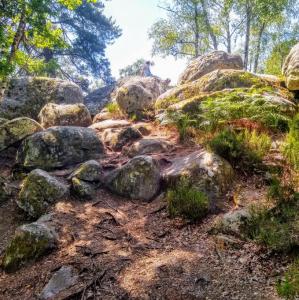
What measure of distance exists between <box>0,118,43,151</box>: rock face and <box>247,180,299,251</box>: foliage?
6818 mm

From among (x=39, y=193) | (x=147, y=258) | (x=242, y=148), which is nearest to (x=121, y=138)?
(x=39, y=193)

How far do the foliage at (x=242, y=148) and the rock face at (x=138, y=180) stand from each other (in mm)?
1417

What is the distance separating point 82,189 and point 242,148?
11.7 feet

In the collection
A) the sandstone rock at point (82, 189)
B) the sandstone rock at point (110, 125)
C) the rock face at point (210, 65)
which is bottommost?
the sandstone rock at point (82, 189)

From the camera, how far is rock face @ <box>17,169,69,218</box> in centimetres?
594

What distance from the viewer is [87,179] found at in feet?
21.9

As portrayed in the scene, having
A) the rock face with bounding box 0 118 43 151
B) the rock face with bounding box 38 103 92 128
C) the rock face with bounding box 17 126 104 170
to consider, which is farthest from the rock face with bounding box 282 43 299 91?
the rock face with bounding box 0 118 43 151

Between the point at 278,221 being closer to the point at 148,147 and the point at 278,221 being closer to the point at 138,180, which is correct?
the point at 138,180

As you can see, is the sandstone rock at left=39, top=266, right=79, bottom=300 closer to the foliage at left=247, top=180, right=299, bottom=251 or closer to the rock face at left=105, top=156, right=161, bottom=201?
the rock face at left=105, top=156, right=161, bottom=201

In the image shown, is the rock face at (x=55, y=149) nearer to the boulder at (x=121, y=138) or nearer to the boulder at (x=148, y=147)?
the boulder at (x=121, y=138)

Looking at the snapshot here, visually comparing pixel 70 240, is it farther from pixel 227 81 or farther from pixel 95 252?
pixel 227 81

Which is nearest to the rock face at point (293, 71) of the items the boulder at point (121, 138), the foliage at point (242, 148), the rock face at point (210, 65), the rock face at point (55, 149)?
the foliage at point (242, 148)

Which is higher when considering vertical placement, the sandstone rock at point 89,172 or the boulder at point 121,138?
the boulder at point 121,138

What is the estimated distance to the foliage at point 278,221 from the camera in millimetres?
3817
